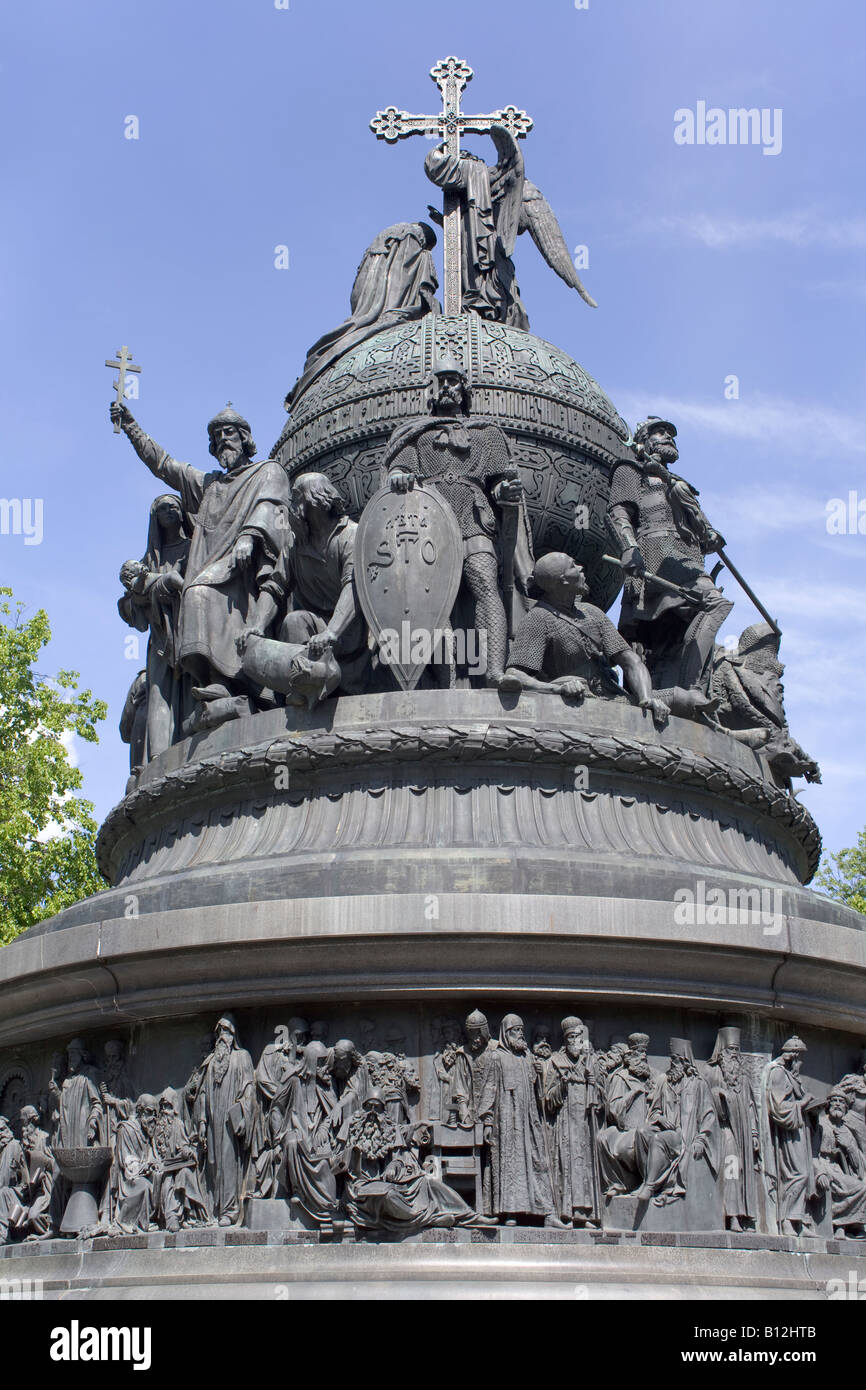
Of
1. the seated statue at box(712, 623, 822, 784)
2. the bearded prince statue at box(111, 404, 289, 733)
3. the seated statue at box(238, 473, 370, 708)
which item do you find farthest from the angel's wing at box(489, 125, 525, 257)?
the seated statue at box(712, 623, 822, 784)

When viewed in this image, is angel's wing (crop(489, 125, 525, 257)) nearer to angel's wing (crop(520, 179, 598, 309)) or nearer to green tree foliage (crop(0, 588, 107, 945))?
angel's wing (crop(520, 179, 598, 309))

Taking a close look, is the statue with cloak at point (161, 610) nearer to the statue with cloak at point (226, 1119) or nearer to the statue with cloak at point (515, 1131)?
the statue with cloak at point (226, 1119)

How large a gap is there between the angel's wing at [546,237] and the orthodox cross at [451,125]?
0.74 metres

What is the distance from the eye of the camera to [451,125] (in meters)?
17.6

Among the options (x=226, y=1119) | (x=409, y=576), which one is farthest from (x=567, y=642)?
(x=226, y=1119)

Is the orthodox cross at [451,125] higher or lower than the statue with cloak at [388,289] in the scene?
higher

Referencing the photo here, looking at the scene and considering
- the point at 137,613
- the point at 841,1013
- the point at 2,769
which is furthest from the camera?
the point at 2,769

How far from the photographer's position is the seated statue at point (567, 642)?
1255cm

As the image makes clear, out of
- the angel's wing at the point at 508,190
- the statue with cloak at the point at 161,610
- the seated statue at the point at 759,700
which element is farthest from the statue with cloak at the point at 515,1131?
the angel's wing at the point at 508,190

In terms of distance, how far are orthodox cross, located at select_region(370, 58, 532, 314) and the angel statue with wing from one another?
0.09 meters

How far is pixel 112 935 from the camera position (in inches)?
431
